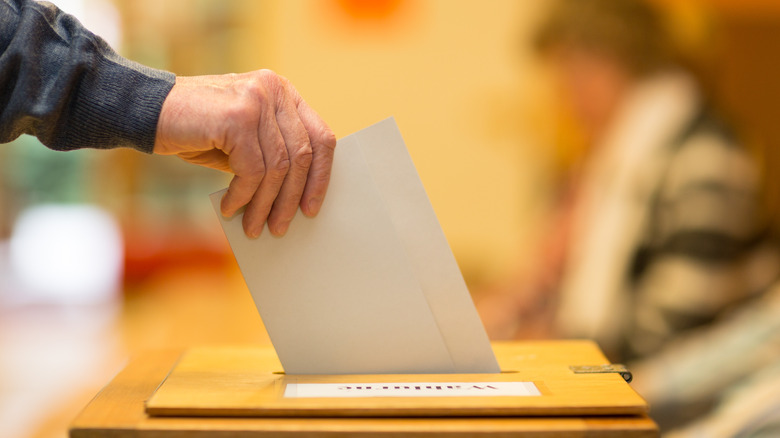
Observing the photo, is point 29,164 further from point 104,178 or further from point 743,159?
point 743,159

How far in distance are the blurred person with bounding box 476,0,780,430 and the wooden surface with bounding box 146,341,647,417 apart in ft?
2.92

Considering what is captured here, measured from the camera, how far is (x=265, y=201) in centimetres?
87

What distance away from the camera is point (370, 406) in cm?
74

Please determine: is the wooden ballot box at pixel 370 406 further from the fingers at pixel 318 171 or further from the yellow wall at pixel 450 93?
the yellow wall at pixel 450 93

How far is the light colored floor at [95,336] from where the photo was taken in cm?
299

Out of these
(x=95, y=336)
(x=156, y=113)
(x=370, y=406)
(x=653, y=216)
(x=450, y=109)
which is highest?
(x=450, y=109)

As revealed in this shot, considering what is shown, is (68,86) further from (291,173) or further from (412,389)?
(412,389)

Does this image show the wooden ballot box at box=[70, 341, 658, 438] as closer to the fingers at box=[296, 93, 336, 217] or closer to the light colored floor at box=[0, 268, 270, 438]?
the fingers at box=[296, 93, 336, 217]

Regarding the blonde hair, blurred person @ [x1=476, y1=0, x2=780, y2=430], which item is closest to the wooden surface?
blurred person @ [x1=476, y1=0, x2=780, y2=430]

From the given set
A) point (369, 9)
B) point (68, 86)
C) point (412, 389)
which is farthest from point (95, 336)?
point (412, 389)

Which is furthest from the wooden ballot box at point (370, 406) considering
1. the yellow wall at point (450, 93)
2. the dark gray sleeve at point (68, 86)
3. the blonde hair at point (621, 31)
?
the yellow wall at point (450, 93)

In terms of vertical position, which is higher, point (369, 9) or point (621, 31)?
point (369, 9)

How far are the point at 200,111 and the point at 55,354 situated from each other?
3831mm

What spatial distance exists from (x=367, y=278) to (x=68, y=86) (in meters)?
0.39
